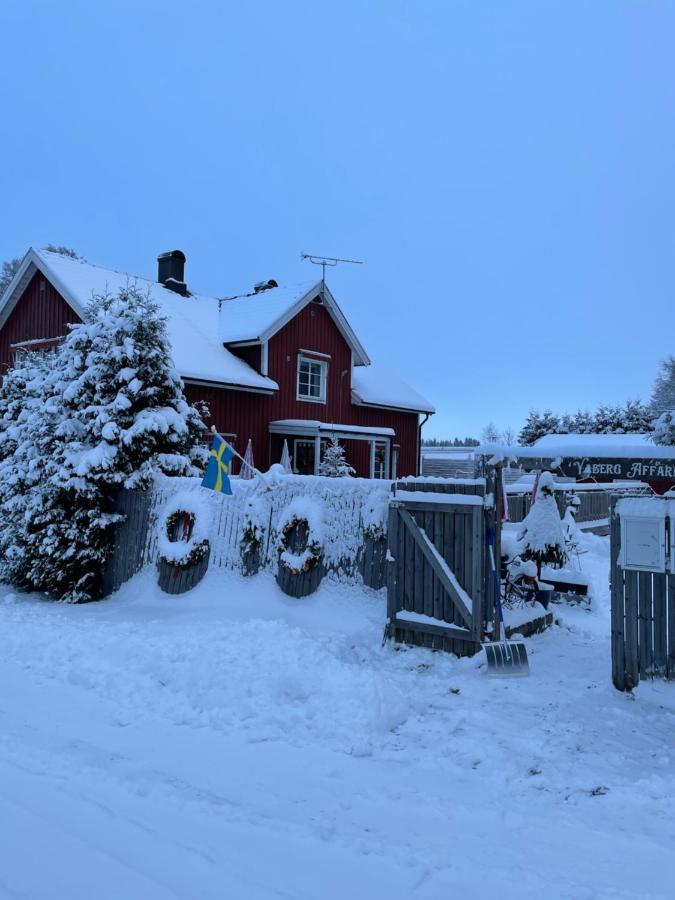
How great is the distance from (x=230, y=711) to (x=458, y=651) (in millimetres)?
2683

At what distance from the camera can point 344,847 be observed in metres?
3.47

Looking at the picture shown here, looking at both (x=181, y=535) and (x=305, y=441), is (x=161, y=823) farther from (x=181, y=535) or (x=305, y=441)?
(x=305, y=441)

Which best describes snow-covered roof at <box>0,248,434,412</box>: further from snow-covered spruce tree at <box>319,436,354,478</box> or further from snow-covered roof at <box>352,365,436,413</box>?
snow-covered spruce tree at <box>319,436,354,478</box>

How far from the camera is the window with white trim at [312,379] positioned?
21.8 meters

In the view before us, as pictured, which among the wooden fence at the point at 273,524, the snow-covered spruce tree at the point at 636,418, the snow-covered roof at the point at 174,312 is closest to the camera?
the wooden fence at the point at 273,524

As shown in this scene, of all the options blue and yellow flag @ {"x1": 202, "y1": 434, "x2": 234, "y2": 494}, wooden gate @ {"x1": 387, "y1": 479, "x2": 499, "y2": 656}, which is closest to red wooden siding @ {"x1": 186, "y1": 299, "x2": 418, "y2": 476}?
blue and yellow flag @ {"x1": 202, "y1": 434, "x2": 234, "y2": 494}

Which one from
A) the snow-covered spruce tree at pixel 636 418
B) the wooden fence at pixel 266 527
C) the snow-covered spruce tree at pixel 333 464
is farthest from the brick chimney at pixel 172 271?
the snow-covered spruce tree at pixel 636 418

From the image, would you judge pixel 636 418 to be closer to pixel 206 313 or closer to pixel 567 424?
pixel 567 424

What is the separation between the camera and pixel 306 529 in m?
8.50

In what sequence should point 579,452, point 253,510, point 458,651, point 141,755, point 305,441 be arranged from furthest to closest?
point 305,441, point 253,510, point 458,651, point 579,452, point 141,755

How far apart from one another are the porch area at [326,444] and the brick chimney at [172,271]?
6.43 metres

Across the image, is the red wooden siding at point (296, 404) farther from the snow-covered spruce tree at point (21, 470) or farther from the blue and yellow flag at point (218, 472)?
the blue and yellow flag at point (218, 472)

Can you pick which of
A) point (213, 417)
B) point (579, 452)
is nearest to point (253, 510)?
point (579, 452)

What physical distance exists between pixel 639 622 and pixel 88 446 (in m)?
8.10
